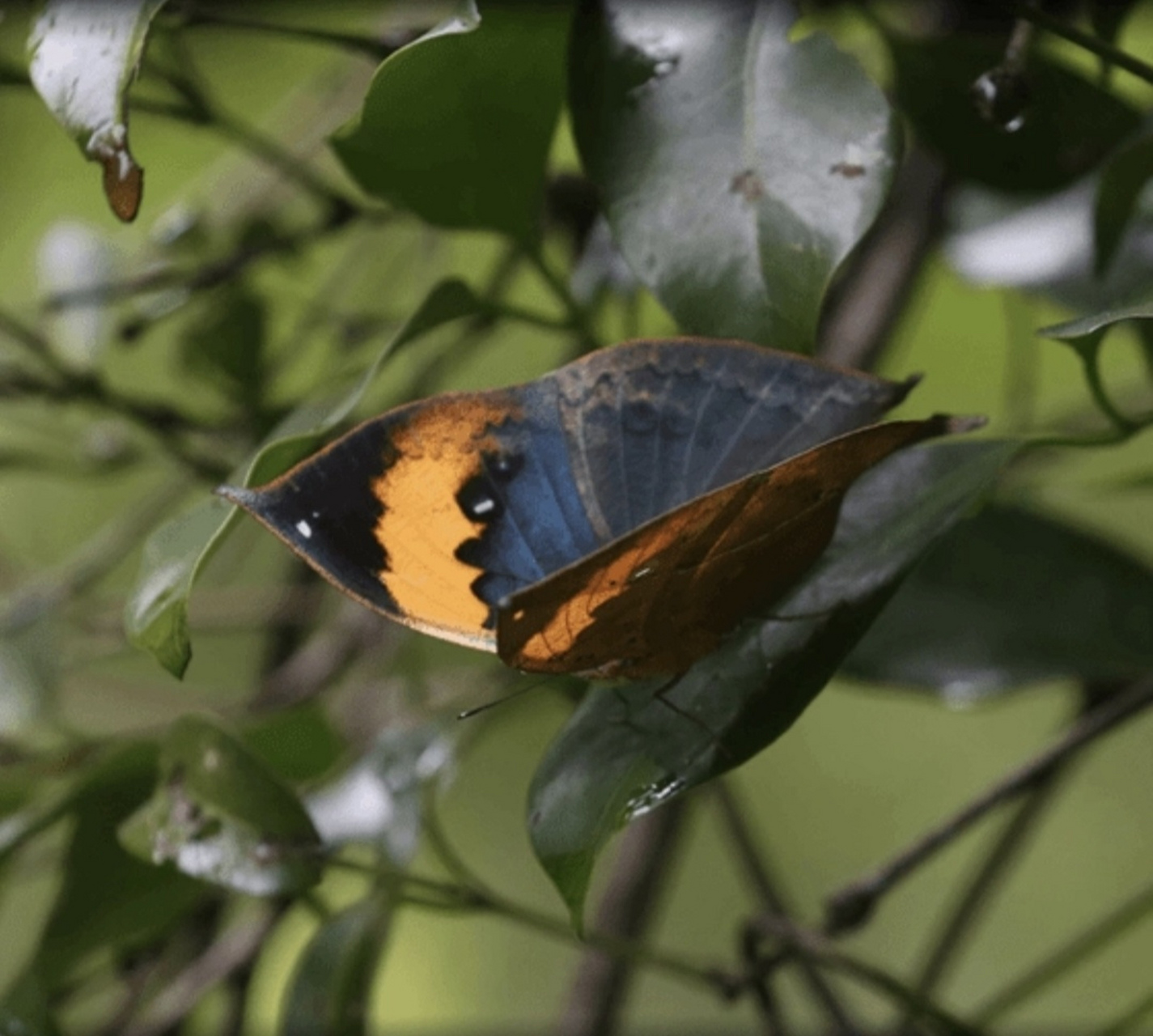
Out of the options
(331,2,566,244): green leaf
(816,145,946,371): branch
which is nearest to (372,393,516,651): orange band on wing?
(331,2,566,244): green leaf

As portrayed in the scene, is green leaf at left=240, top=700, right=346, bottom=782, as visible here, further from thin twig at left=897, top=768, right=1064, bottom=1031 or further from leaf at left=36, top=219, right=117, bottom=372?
thin twig at left=897, top=768, right=1064, bottom=1031

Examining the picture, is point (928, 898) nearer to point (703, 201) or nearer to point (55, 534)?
point (55, 534)

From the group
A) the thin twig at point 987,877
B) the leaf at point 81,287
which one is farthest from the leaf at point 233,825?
the thin twig at point 987,877

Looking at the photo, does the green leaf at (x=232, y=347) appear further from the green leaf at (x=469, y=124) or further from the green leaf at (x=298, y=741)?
the green leaf at (x=469, y=124)

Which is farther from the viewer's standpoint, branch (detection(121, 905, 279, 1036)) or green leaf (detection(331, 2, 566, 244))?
branch (detection(121, 905, 279, 1036))

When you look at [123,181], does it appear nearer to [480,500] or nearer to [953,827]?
[480,500]

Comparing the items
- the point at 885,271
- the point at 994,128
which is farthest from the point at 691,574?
the point at 885,271
